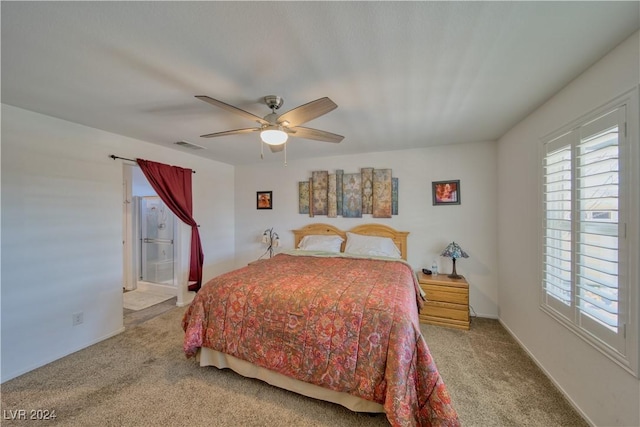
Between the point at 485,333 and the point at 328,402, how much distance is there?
6.88 feet

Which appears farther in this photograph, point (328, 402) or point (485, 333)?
point (485, 333)

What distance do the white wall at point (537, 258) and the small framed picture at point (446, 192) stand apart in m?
0.49

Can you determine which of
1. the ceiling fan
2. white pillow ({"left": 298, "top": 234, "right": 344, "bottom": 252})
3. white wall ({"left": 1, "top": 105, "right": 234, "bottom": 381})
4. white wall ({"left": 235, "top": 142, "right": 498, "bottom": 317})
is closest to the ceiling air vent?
white wall ({"left": 1, "top": 105, "right": 234, "bottom": 381})

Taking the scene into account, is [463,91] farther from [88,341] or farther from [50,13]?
[88,341]

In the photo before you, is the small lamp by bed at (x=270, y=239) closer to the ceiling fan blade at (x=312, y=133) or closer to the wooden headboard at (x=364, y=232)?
the wooden headboard at (x=364, y=232)

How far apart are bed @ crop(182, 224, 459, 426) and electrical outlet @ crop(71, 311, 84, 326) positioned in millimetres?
1369

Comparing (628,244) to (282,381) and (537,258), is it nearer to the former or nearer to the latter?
(537,258)

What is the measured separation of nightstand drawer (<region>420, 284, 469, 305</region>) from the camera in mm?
2814

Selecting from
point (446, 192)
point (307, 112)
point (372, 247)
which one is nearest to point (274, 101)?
point (307, 112)

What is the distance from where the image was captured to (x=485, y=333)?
2721 millimetres

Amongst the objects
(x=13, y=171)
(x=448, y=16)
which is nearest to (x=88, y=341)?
(x=13, y=171)

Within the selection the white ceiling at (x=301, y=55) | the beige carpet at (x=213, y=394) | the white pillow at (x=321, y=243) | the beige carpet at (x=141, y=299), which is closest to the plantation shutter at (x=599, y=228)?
the white ceiling at (x=301, y=55)

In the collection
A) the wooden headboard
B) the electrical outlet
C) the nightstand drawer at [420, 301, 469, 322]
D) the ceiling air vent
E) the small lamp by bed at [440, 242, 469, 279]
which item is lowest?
the nightstand drawer at [420, 301, 469, 322]

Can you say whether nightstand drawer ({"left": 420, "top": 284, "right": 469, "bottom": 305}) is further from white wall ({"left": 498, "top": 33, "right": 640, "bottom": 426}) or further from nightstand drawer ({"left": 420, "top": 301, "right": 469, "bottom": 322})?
white wall ({"left": 498, "top": 33, "right": 640, "bottom": 426})
